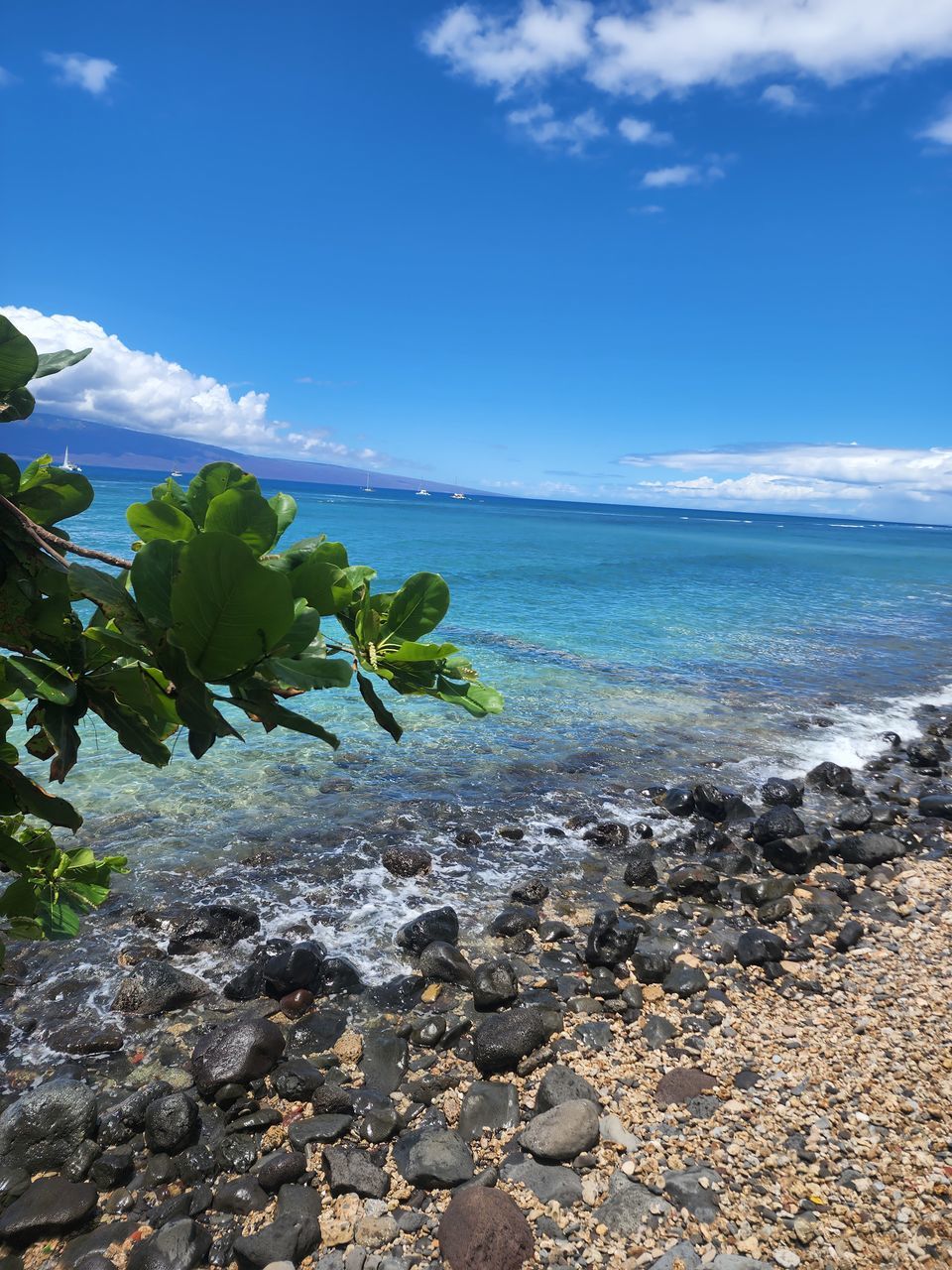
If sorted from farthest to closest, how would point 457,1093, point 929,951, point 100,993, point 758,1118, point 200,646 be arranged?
point 929,951 → point 100,993 → point 457,1093 → point 758,1118 → point 200,646

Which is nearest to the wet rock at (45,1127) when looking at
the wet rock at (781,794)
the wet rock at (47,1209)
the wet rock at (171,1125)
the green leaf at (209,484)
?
the wet rock at (47,1209)

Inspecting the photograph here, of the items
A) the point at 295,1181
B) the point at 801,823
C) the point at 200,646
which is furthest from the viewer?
the point at 801,823

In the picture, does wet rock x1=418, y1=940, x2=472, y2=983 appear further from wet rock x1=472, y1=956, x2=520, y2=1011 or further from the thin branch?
the thin branch

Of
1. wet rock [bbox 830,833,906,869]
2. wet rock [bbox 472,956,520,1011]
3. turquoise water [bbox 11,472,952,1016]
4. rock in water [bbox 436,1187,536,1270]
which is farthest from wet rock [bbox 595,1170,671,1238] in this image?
wet rock [bbox 830,833,906,869]

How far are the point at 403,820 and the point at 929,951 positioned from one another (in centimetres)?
563

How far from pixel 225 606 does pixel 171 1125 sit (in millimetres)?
4808

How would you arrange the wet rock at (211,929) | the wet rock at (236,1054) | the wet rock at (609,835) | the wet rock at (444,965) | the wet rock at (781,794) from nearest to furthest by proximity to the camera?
the wet rock at (236,1054) → the wet rock at (444,965) → the wet rock at (211,929) → the wet rock at (609,835) → the wet rock at (781,794)

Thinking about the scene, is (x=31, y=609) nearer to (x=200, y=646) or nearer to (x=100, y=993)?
(x=200, y=646)

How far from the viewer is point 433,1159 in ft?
13.7

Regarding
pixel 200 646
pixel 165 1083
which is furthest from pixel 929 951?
pixel 200 646

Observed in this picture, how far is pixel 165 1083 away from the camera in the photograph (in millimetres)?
4844

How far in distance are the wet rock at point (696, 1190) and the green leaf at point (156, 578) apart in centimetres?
438

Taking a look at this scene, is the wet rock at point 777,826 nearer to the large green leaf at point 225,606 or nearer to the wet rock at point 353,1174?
the wet rock at point 353,1174

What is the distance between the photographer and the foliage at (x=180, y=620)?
920 mm
